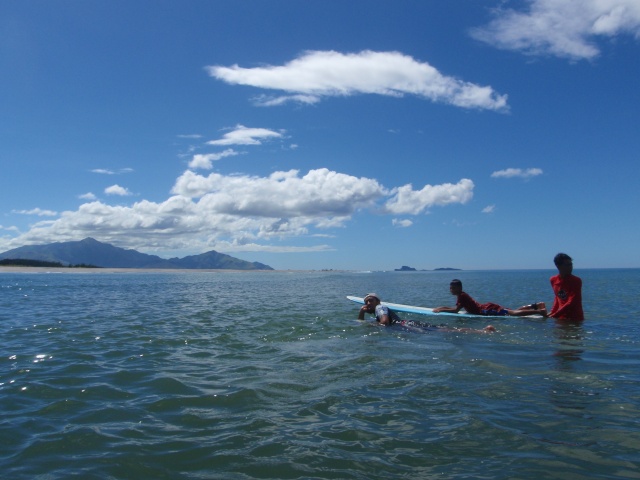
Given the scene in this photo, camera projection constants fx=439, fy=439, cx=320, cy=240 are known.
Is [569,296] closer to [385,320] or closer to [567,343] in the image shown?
[567,343]

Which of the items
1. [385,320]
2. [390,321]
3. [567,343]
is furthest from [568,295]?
[385,320]

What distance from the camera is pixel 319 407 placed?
693 centimetres

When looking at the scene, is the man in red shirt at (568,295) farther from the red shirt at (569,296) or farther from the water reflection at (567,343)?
the water reflection at (567,343)

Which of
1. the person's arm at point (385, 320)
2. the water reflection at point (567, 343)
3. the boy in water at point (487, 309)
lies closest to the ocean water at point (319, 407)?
the water reflection at point (567, 343)

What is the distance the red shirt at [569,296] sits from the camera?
15.5 metres

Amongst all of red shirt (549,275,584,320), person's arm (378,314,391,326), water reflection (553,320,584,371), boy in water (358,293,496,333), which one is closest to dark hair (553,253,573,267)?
red shirt (549,275,584,320)

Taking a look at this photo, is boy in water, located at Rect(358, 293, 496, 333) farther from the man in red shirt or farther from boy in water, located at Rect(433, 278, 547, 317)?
the man in red shirt

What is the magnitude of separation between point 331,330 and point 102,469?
35.5 feet

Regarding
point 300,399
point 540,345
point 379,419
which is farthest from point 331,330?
point 379,419

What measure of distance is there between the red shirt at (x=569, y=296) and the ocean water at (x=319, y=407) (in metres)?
2.20

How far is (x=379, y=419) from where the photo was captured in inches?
250

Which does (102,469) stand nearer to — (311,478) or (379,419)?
(311,478)

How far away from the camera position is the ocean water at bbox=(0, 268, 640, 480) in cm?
497

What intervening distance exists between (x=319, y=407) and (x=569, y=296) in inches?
490
